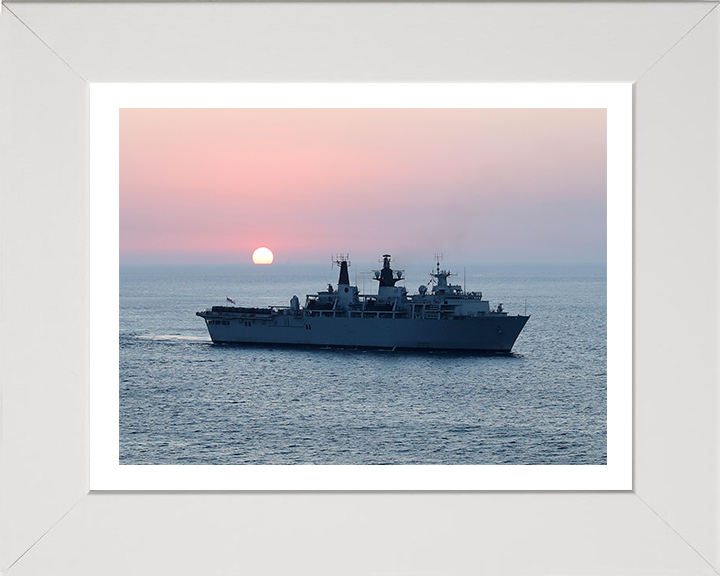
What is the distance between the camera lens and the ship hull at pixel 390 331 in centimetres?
2152

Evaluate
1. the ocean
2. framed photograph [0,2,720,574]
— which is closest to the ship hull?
the ocean

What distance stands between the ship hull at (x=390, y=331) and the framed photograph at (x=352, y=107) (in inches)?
756

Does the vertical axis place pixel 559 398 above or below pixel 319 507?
below

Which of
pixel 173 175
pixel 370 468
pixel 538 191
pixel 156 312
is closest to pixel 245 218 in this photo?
pixel 173 175

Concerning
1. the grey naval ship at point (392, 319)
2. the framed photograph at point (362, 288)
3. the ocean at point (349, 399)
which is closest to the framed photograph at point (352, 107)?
the grey naval ship at point (392, 319)

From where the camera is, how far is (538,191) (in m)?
33.1

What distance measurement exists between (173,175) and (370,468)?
3109 cm

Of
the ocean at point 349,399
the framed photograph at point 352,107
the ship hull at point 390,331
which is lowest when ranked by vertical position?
the ocean at point 349,399

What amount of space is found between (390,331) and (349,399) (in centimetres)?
538

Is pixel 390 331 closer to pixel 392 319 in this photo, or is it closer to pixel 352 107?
pixel 392 319

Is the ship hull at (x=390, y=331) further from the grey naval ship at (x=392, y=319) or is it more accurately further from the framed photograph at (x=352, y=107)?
the framed photograph at (x=352, y=107)
